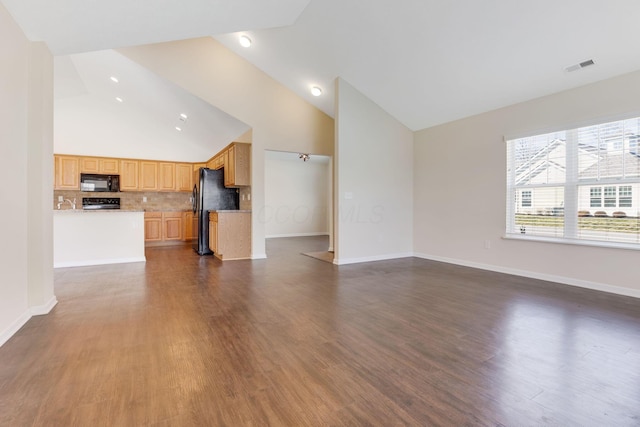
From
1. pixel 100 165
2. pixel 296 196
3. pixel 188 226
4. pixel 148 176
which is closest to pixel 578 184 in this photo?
pixel 296 196

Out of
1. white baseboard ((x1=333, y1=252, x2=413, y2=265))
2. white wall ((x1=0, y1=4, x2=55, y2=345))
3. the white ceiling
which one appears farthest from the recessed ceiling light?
white baseboard ((x1=333, y1=252, x2=413, y2=265))

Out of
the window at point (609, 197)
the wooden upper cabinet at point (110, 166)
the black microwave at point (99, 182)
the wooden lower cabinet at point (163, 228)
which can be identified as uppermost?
the wooden upper cabinet at point (110, 166)

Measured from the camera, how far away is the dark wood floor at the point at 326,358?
1.41m

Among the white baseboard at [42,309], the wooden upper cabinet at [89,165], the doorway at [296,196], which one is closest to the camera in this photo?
the white baseboard at [42,309]

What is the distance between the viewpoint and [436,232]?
18.1 ft

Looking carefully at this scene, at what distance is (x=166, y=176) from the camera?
7.98 metres

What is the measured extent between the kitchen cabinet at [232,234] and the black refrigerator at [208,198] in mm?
567

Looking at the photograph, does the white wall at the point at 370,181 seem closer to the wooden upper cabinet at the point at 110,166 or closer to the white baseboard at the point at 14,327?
the white baseboard at the point at 14,327

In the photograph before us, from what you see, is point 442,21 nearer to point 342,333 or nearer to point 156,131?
point 342,333

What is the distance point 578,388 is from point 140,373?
96.6 inches

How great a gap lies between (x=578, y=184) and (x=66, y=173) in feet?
32.5

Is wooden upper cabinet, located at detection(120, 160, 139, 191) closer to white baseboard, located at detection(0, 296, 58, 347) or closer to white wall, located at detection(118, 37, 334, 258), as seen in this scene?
white wall, located at detection(118, 37, 334, 258)

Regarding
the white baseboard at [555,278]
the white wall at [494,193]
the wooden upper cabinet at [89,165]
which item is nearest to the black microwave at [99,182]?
the wooden upper cabinet at [89,165]

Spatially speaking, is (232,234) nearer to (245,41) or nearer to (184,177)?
(245,41)
